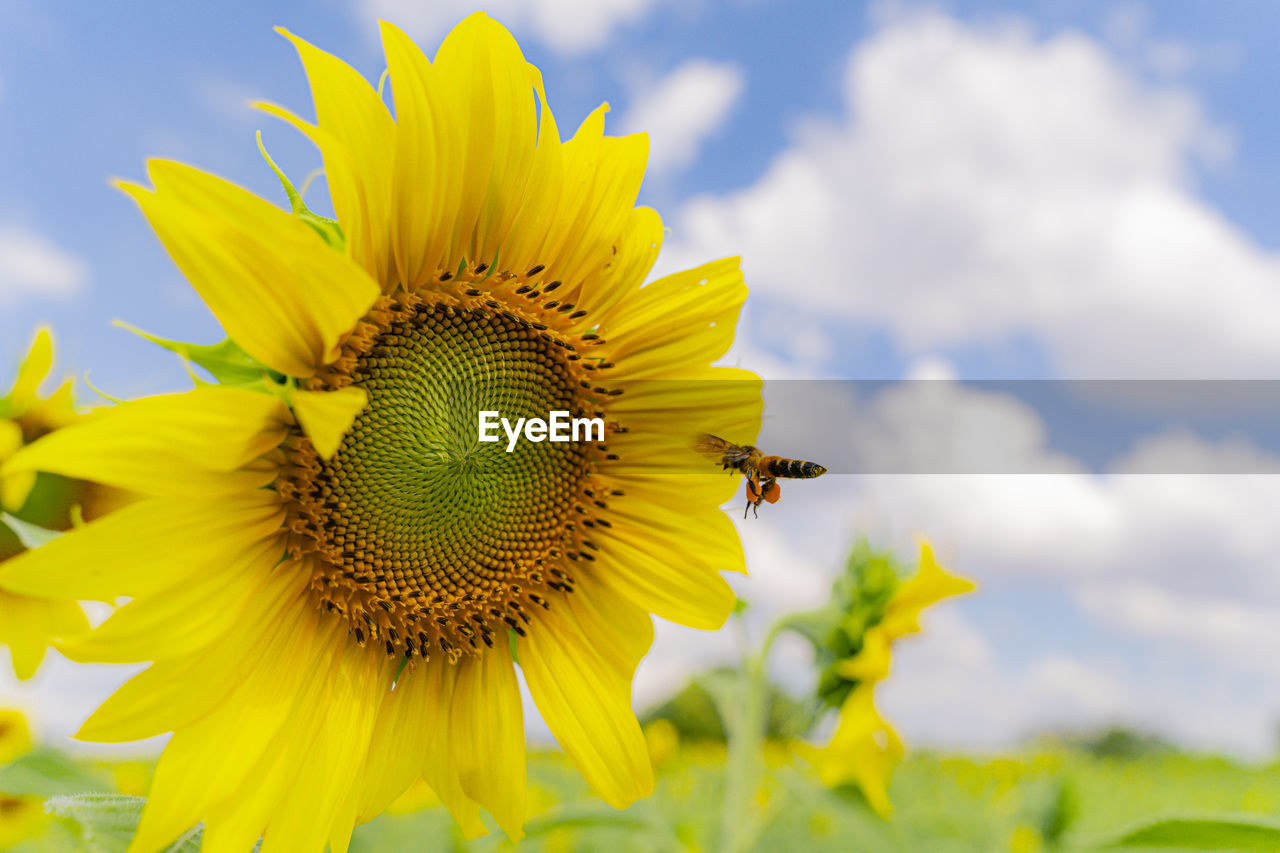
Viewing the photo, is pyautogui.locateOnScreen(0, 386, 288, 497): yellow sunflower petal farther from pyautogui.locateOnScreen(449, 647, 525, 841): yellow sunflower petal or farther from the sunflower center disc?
pyautogui.locateOnScreen(449, 647, 525, 841): yellow sunflower petal

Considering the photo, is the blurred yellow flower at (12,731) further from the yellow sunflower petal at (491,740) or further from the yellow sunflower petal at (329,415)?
the yellow sunflower petal at (329,415)

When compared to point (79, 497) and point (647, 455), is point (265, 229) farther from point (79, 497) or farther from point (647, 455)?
point (647, 455)

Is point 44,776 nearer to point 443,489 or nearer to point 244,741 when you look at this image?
point 244,741

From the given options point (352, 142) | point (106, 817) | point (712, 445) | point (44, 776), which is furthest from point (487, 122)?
point (44, 776)

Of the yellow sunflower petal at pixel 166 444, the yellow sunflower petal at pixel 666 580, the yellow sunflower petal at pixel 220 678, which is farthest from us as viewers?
the yellow sunflower petal at pixel 666 580

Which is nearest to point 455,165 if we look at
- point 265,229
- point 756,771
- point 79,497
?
point 265,229

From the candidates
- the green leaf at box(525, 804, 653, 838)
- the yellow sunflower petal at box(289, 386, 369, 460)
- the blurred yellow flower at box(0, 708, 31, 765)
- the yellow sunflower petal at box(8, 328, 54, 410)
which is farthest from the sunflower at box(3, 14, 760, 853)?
the blurred yellow flower at box(0, 708, 31, 765)

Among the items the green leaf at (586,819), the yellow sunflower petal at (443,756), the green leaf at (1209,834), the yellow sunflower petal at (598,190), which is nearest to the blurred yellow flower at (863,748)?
the green leaf at (586,819)

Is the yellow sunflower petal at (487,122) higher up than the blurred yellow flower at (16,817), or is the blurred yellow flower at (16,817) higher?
the yellow sunflower petal at (487,122)
